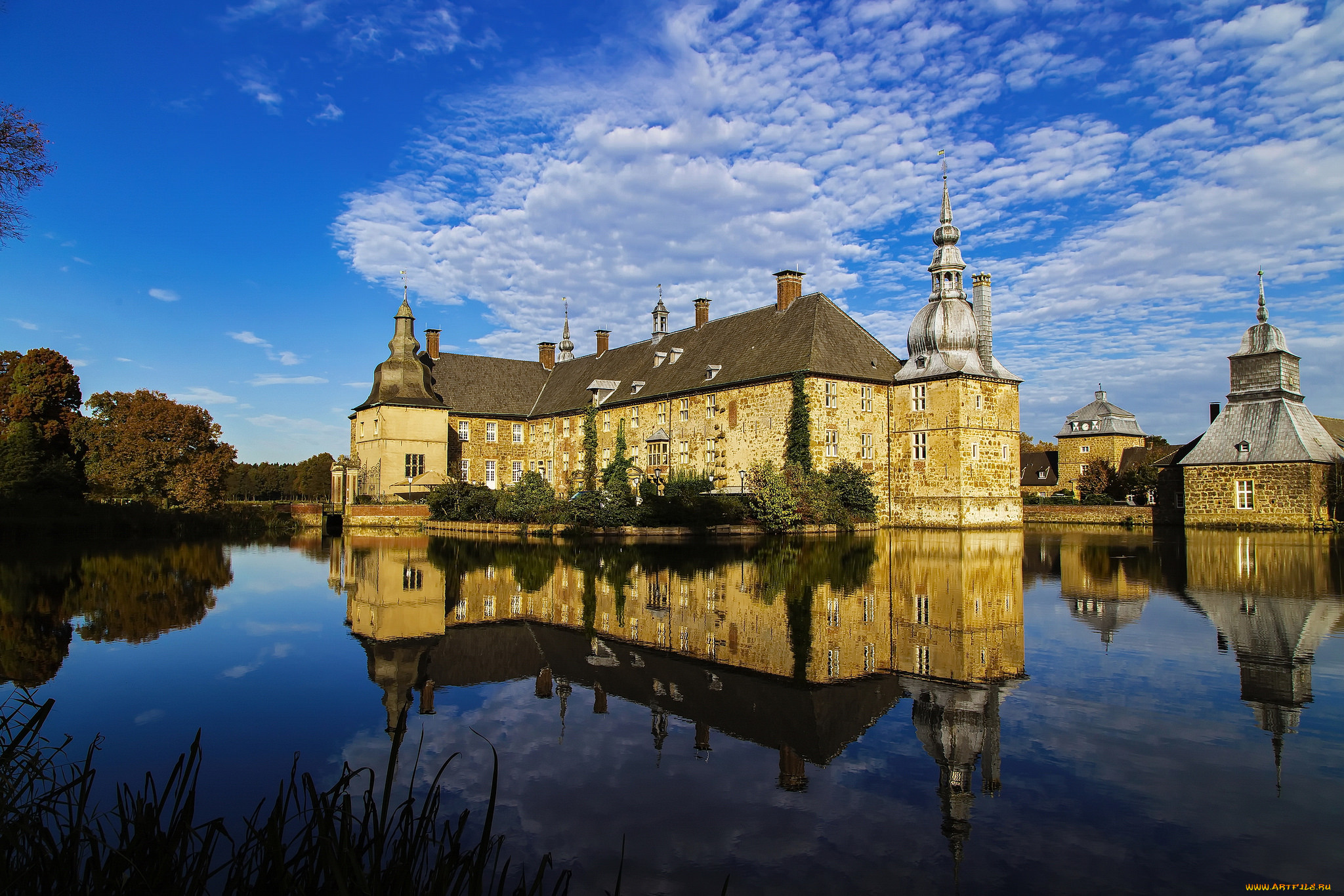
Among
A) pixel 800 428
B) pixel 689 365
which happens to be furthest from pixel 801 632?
pixel 689 365

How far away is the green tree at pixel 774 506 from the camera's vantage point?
2722cm

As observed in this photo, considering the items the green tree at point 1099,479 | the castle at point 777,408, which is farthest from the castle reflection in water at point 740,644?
the green tree at point 1099,479

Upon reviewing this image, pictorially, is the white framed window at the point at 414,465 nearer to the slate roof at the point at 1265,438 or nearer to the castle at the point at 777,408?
the castle at the point at 777,408

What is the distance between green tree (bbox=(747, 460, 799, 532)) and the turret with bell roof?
10471 mm

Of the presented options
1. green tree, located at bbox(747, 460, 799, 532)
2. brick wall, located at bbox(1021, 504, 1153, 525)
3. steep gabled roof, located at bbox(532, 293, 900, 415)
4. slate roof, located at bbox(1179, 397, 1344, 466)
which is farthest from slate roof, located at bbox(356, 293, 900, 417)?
slate roof, located at bbox(1179, 397, 1344, 466)

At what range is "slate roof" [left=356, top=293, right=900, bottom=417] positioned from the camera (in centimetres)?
3431

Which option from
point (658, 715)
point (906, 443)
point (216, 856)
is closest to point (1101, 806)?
point (658, 715)

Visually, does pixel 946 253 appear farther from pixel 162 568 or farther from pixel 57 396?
pixel 57 396

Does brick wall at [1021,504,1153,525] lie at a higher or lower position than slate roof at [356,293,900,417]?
lower

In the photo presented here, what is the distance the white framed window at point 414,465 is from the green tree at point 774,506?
20.5 meters

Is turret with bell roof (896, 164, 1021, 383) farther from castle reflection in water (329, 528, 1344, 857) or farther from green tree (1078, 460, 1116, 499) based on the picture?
green tree (1078, 460, 1116, 499)

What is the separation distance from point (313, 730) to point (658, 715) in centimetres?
256

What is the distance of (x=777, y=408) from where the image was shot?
33562mm

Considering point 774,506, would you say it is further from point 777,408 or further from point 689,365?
point 689,365
